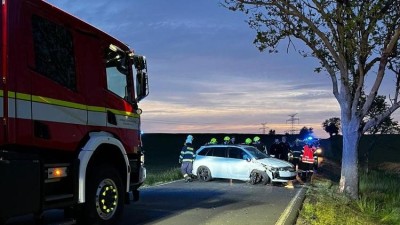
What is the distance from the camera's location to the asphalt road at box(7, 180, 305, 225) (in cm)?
909

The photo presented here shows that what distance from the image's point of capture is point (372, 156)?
1531 inches

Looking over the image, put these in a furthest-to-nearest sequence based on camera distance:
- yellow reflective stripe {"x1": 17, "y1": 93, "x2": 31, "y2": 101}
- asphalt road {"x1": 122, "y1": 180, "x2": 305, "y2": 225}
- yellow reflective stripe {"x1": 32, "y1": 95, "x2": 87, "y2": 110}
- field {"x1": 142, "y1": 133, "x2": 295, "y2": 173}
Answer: field {"x1": 142, "y1": 133, "x2": 295, "y2": 173} → asphalt road {"x1": 122, "y1": 180, "x2": 305, "y2": 225} → yellow reflective stripe {"x1": 32, "y1": 95, "x2": 87, "y2": 110} → yellow reflective stripe {"x1": 17, "y1": 93, "x2": 31, "y2": 101}

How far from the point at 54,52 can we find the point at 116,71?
161cm

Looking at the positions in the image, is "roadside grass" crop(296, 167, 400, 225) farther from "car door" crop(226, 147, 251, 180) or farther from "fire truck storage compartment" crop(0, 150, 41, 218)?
"fire truck storage compartment" crop(0, 150, 41, 218)

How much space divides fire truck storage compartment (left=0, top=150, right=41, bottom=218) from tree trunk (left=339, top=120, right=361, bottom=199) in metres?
10.1

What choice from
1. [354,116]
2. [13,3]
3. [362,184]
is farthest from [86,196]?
[362,184]

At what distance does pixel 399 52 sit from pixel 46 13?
1126 centimetres

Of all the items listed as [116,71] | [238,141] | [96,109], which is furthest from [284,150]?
[96,109]

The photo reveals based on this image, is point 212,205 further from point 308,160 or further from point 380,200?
point 308,160

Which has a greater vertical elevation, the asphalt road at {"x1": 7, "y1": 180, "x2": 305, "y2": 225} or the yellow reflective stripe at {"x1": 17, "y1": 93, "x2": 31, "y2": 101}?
the yellow reflective stripe at {"x1": 17, "y1": 93, "x2": 31, "y2": 101}

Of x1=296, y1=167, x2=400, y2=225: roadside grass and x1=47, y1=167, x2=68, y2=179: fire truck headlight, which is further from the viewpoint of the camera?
x1=296, y1=167, x2=400, y2=225: roadside grass

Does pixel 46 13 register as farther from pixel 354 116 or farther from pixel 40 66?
pixel 354 116

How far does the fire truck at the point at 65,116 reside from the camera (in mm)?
6031

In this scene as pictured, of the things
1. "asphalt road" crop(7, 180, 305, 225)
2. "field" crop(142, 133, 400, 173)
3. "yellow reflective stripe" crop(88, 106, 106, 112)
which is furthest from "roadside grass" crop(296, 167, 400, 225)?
"field" crop(142, 133, 400, 173)
